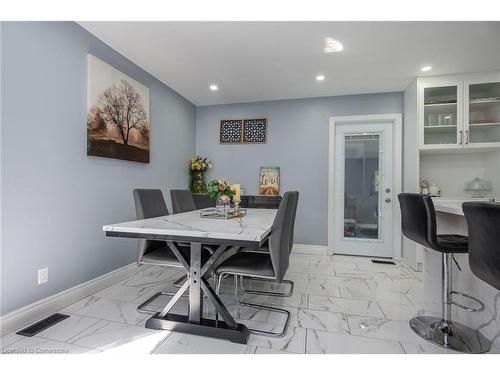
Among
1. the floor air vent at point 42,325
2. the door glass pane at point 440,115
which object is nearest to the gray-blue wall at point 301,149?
the door glass pane at point 440,115

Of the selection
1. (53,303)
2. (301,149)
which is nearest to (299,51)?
(301,149)

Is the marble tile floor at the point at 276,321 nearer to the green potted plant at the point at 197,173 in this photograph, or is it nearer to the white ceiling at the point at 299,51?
the green potted plant at the point at 197,173

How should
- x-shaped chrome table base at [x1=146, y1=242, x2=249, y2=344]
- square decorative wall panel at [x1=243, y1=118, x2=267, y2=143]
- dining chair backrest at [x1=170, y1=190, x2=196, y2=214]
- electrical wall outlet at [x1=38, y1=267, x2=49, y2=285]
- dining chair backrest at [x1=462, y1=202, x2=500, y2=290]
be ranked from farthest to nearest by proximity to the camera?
square decorative wall panel at [x1=243, y1=118, x2=267, y2=143], dining chair backrest at [x1=170, y1=190, x2=196, y2=214], electrical wall outlet at [x1=38, y1=267, x2=49, y2=285], x-shaped chrome table base at [x1=146, y1=242, x2=249, y2=344], dining chair backrest at [x1=462, y1=202, x2=500, y2=290]

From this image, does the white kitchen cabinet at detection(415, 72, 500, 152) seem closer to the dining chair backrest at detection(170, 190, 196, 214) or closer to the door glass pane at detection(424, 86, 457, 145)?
the door glass pane at detection(424, 86, 457, 145)

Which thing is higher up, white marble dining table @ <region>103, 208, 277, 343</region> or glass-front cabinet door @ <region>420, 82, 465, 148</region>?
glass-front cabinet door @ <region>420, 82, 465, 148</region>

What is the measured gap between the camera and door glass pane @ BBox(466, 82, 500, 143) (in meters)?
2.97

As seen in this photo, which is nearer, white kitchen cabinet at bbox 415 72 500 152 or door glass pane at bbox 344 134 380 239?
white kitchen cabinet at bbox 415 72 500 152

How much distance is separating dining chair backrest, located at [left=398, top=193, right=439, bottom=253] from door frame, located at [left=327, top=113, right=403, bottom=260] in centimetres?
184

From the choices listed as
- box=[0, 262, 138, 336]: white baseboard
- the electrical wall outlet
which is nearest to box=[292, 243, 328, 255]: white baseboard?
box=[0, 262, 138, 336]: white baseboard

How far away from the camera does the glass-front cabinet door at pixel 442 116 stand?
3033 millimetres

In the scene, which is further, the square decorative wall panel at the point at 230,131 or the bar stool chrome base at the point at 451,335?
the square decorative wall panel at the point at 230,131

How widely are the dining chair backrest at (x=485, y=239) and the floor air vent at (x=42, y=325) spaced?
261 centimetres

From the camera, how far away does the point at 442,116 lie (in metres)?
3.15

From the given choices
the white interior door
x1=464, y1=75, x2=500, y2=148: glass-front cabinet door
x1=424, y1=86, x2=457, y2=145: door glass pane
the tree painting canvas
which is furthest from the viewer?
the white interior door
